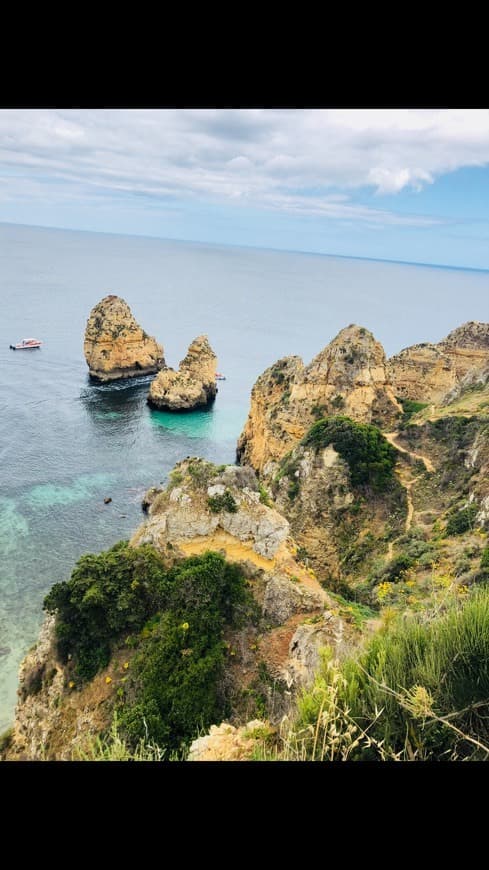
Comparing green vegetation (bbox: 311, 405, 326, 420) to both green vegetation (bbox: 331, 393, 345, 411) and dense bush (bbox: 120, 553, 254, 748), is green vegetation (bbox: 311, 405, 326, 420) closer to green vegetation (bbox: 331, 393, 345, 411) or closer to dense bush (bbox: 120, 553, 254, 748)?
green vegetation (bbox: 331, 393, 345, 411)

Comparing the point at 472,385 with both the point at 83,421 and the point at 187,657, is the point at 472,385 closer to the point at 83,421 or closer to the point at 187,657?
the point at 187,657

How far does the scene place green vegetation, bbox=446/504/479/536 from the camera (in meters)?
24.7

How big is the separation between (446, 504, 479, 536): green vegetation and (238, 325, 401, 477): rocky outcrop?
45.4ft

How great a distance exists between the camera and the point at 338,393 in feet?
131

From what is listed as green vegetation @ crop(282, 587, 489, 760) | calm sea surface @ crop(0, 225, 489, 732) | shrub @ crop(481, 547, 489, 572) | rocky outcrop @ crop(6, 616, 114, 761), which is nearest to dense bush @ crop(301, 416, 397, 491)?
shrub @ crop(481, 547, 489, 572)

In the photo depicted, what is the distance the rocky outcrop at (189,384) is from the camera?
66688 mm

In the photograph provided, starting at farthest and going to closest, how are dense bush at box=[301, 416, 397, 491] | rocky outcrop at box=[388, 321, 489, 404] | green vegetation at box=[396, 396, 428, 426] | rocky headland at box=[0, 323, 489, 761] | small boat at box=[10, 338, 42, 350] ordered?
1. small boat at box=[10, 338, 42, 350]
2. rocky outcrop at box=[388, 321, 489, 404]
3. green vegetation at box=[396, 396, 428, 426]
4. dense bush at box=[301, 416, 397, 491]
5. rocky headland at box=[0, 323, 489, 761]

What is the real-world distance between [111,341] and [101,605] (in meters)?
63.0

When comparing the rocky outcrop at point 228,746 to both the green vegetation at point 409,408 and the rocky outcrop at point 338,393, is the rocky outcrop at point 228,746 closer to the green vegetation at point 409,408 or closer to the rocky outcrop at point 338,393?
the rocky outcrop at point 338,393

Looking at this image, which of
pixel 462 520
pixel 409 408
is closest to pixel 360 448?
pixel 462 520

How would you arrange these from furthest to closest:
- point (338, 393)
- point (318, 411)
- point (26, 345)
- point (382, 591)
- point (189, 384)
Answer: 1. point (26, 345)
2. point (189, 384)
3. point (318, 411)
4. point (338, 393)
5. point (382, 591)

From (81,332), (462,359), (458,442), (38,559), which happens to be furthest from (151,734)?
(81,332)
